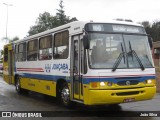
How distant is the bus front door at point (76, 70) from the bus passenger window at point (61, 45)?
23.7 inches

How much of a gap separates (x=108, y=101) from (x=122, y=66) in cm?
119

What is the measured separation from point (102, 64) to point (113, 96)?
1.01 meters

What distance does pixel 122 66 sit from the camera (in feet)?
34.1

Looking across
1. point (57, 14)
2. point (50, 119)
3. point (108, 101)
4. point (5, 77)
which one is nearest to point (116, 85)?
point (108, 101)

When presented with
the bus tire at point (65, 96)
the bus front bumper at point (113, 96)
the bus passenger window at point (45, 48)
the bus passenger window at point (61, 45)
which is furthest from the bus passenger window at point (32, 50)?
the bus front bumper at point (113, 96)

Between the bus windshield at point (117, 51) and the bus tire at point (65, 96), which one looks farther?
the bus tire at point (65, 96)

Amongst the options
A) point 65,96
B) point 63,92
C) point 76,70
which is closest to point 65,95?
point 65,96

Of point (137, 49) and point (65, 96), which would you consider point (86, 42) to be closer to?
point (137, 49)

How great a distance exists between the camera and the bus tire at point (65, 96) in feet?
39.4

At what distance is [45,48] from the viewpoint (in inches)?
560

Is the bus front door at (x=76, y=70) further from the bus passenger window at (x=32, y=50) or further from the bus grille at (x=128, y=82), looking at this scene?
the bus passenger window at (x=32, y=50)

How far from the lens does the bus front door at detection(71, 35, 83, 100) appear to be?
1097 centimetres

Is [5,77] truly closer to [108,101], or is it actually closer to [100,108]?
[100,108]

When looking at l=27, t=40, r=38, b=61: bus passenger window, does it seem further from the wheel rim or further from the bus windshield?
the bus windshield
